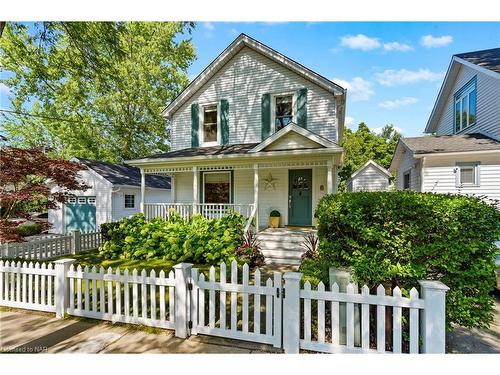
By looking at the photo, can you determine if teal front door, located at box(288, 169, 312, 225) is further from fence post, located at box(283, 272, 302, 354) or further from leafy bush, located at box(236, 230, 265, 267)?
fence post, located at box(283, 272, 302, 354)

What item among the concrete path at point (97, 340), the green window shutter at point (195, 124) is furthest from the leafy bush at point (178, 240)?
the green window shutter at point (195, 124)

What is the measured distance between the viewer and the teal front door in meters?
9.36

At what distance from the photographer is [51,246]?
7.02m

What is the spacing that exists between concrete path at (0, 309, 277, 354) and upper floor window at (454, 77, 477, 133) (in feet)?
42.8

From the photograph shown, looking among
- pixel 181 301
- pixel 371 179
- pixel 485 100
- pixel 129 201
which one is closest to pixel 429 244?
pixel 181 301

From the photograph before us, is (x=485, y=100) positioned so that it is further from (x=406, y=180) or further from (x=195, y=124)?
(x=195, y=124)

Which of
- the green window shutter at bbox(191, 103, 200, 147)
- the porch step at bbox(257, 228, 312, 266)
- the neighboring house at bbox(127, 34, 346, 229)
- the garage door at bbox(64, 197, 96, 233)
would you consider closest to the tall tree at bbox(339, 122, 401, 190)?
the neighboring house at bbox(127, 34, 346, 229)

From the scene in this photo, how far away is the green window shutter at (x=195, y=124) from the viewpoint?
11.0m

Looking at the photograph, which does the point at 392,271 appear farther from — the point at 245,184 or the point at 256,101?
the point at 256,101

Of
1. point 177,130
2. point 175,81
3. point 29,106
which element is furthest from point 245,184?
point 29,106

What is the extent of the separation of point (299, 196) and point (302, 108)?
3.34 meters

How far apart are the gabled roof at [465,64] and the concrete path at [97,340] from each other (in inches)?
456
